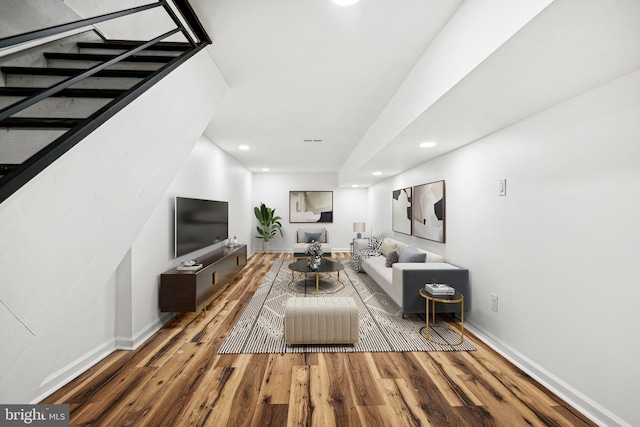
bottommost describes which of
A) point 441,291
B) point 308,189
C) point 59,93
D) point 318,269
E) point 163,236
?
point 318,269

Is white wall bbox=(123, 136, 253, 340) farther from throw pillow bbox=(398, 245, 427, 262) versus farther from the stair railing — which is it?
throw pillow bbox=(398, 245, 427, 262)

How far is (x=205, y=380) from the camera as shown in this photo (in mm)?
1996

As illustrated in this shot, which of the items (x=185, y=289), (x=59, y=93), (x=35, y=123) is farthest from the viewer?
(x=185, y=289)

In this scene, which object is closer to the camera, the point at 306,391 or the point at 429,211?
the point at 306,391

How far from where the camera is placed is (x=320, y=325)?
98.0 inches

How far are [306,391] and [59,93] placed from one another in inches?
89.3

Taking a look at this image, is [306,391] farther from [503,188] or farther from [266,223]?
[266,223]

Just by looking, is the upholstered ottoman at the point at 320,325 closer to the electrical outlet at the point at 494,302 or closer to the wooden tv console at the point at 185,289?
the wooden tv console at the point at 185,289

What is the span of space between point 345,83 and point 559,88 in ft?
4.97

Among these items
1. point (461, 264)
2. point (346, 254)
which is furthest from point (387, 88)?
point (346, 254)

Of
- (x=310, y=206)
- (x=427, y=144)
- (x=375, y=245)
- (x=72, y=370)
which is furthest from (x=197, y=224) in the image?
(x=310, y=206)

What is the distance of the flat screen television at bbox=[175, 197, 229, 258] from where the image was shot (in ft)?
10.4

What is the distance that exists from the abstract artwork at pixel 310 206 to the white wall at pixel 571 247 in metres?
5.50

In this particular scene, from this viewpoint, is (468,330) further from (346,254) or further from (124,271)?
(346,254)
